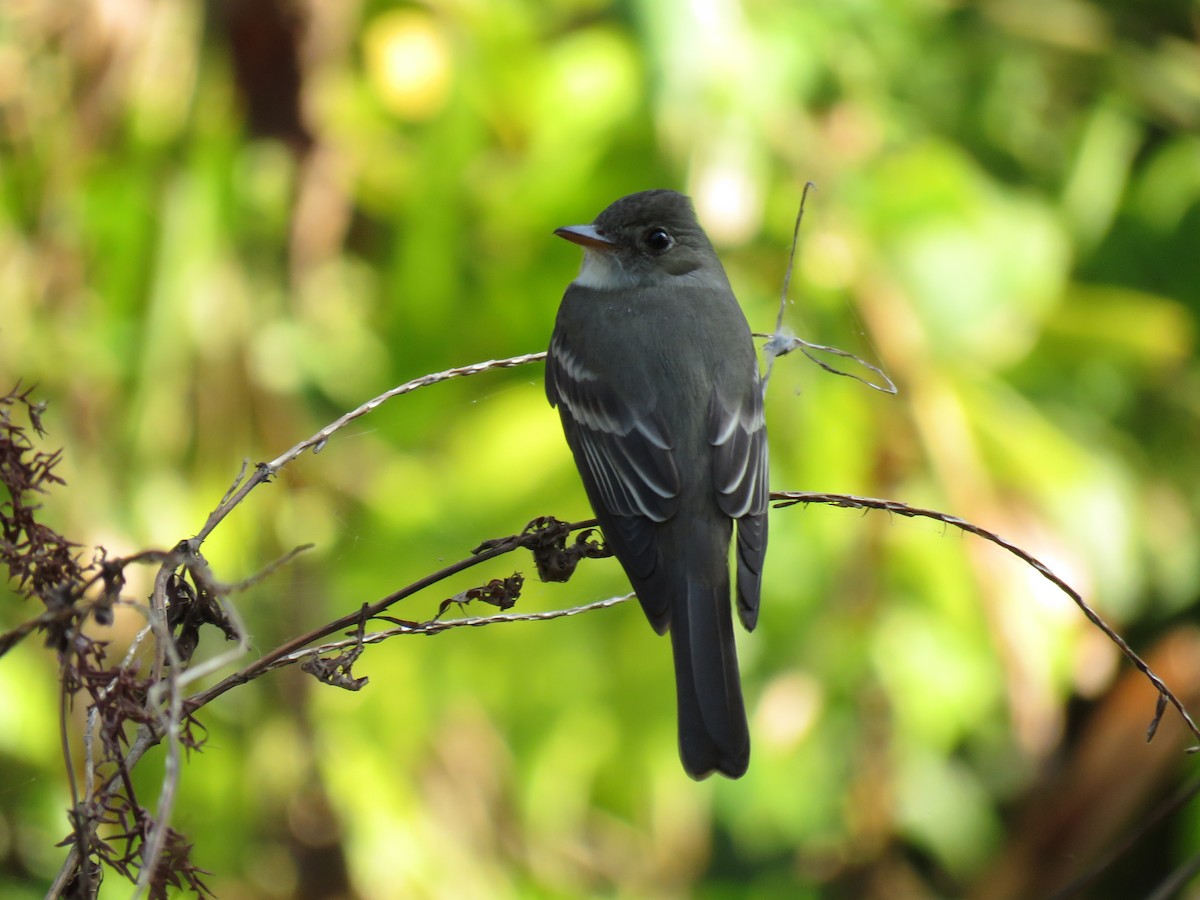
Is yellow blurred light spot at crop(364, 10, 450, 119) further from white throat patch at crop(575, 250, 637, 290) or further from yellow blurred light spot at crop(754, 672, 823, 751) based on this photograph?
yellow blurred light spot at crop(754, 672, 823, 751)

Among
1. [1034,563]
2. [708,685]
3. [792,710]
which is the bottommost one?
[792,710]

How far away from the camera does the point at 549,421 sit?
3129 mm

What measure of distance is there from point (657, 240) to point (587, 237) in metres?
0.15

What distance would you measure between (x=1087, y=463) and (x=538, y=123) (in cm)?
169

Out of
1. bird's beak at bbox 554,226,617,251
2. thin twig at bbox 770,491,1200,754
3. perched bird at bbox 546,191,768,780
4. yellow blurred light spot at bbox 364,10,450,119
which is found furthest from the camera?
yellow blurred light spot at bbox 364,10,450,119

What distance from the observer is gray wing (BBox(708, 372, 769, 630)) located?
2.02 meters

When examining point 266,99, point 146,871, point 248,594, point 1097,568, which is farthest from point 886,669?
point 146,871

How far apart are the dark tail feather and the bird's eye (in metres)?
0.89

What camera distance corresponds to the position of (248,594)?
1.56 metres

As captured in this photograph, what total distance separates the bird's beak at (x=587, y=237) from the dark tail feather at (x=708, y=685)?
0.89 metres

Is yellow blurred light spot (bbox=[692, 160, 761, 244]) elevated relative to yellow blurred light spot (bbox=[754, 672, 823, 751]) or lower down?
elevated

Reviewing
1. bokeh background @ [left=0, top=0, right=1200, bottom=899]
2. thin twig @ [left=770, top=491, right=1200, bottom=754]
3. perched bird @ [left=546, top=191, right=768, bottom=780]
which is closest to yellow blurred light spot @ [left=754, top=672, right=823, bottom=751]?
bokeh background @ [left=0, top=0, right=1200, bottom=899]

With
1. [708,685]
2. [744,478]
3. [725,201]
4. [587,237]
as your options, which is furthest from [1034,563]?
[725,201]

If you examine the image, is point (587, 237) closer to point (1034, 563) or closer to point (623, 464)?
point (623, 464)
